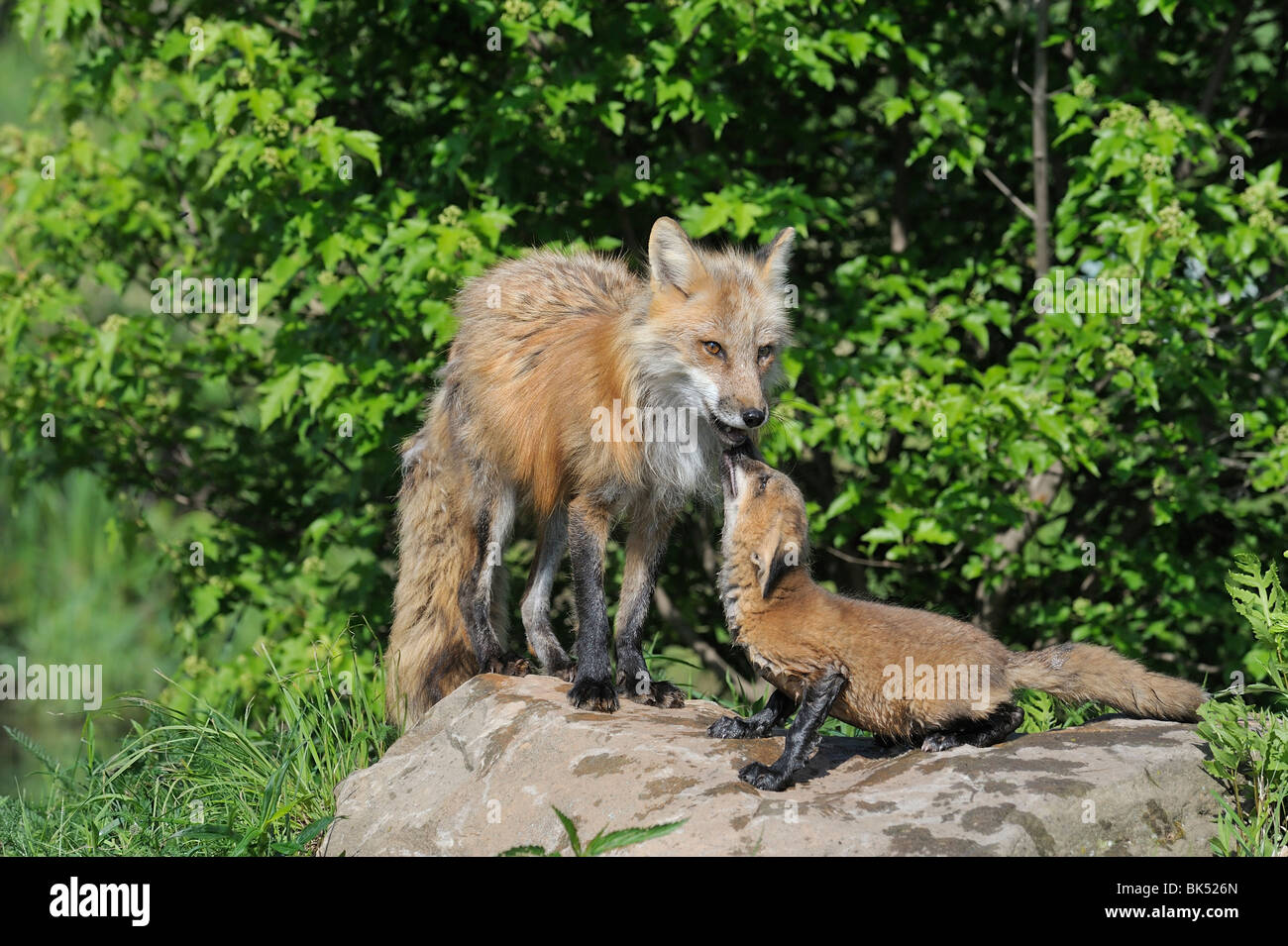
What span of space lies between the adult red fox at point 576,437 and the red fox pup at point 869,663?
0.60m

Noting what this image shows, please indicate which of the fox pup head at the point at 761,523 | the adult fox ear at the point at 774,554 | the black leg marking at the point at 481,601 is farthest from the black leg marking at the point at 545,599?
the adult fox ear at the point at 774,554

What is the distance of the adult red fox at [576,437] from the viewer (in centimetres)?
496

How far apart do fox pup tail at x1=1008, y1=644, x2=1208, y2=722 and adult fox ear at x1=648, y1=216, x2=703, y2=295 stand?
2.01m

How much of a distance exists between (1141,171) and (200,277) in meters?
5.33

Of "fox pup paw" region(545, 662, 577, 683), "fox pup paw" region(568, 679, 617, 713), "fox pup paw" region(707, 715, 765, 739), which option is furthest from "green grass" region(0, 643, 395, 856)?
"fox pup paw" region(707, 715, 765, 739)

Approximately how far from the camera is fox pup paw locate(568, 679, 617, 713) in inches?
186

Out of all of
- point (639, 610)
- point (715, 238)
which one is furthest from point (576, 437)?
point (715, 238)

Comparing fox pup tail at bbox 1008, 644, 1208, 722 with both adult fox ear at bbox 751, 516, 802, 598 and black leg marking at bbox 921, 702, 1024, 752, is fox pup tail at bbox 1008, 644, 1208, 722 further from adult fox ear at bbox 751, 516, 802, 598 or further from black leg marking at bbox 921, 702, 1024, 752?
adult fox ear at bbox 751, 516, 802, 598

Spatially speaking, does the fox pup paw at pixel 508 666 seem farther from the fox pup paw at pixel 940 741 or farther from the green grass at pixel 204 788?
the fox pup paw at pixel 940 741

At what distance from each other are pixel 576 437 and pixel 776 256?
1.20 metres

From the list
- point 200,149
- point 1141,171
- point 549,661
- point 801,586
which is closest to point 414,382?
point 200,149

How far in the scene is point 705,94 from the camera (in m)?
6.56

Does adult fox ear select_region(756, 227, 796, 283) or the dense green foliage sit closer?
adult fox ear select_region(756, 227, 796, 283)

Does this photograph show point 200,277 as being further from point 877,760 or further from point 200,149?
point 877,760
